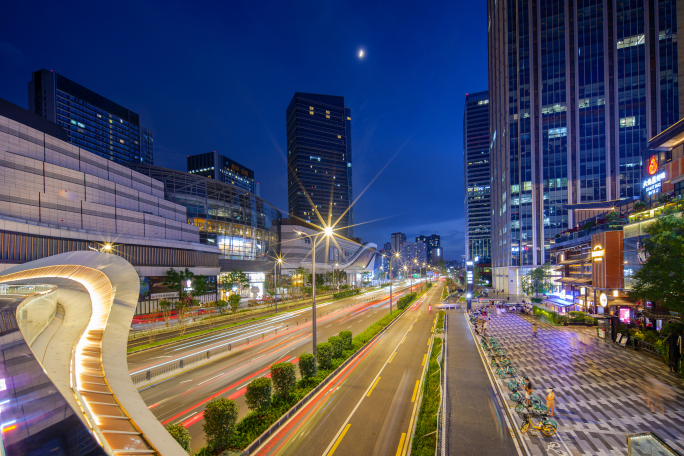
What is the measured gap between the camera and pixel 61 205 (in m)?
37.3

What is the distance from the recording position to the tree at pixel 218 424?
401 inches

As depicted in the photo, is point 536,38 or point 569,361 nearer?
point 569,361

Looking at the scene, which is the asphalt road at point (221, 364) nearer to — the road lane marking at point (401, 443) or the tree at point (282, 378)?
the tree at point (282, 378)

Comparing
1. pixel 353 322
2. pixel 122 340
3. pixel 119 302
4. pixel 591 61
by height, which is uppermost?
pixel 591 61

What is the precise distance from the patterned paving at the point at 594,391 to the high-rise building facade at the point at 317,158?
142234mm

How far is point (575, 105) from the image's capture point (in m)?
67.4

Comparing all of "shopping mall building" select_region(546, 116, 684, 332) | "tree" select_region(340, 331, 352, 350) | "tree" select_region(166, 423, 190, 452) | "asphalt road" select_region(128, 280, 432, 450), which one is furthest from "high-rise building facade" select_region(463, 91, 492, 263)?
"tree" select_region(166, 423, 190, 452)

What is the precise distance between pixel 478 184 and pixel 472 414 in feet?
513

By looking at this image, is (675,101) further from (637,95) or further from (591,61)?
(591,61)

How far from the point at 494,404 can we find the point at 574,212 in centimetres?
6862

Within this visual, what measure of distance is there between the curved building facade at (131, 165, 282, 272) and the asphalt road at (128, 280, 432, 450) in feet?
116

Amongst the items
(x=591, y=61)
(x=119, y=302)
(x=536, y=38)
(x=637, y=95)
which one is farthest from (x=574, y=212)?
(x=119, y=302)

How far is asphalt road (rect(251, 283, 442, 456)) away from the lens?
11.0m

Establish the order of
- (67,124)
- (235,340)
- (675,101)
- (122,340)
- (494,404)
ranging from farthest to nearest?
(67,124), (675,101), (235,340), (494,404), (122,340)
